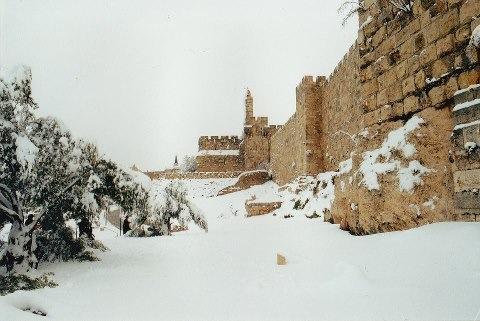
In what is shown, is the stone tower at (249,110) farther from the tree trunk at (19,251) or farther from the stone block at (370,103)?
the stone block at (370,103)

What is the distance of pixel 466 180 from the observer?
3367 mm

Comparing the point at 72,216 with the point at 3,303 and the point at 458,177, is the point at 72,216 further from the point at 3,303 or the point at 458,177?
the point at 458,177

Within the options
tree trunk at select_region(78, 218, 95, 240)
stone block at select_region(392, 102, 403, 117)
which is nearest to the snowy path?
stone block at select_region(392, 102, 403, 117)

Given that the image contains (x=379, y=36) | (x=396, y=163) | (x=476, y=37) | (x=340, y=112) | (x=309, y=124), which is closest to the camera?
(x=476, y=37)

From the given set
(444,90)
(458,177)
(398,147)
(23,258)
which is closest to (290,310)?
(458,177)

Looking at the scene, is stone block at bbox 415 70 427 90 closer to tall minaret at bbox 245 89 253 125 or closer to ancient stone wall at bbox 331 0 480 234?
ancient stone wall at bbox 331 0 480 234

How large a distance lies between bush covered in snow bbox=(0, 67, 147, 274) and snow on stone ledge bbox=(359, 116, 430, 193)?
479 centimetres

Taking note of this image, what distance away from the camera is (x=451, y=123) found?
3.70 m

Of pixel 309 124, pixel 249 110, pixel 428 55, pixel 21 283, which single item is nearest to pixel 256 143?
pixel 249 110

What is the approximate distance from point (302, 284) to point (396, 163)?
175cm

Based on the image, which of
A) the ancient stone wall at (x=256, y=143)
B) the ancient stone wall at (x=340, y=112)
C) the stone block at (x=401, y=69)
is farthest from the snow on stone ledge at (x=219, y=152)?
the stone block at (x=401, y=69)

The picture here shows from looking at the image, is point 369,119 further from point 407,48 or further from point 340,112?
point 340,112

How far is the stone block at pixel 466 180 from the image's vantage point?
10.7ft

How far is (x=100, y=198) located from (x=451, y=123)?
6.56 meters
